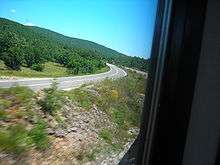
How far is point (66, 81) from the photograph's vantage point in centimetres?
274

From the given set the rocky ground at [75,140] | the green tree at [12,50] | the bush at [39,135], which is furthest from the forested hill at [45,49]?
the bush at [39,135]

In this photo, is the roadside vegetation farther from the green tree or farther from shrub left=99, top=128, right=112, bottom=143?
the green tree

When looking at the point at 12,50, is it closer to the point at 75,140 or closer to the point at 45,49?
the point at 45,49

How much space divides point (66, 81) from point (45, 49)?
217 mm

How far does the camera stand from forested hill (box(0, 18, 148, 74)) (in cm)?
256

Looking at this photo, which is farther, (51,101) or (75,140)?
(75,140)

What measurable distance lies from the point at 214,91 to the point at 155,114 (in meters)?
0.42

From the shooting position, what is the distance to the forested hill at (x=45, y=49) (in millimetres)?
2561

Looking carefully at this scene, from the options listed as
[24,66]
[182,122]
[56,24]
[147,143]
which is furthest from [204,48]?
[24,66]

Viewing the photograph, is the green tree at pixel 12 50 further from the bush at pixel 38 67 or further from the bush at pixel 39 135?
the bush at pixel 39 135

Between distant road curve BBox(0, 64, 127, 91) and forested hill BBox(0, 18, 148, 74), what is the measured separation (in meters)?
0.05

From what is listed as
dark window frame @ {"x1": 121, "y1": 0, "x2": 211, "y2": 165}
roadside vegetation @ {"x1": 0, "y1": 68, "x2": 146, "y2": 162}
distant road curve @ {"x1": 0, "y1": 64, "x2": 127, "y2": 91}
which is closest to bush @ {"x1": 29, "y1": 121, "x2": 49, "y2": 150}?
roadside vegetation @ {"x1": 0, "y1": 68, "x2": 146, "y2": 162}

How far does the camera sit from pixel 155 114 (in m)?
2.96

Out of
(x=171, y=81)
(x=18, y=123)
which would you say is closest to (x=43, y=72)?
(x=18, y=123)
